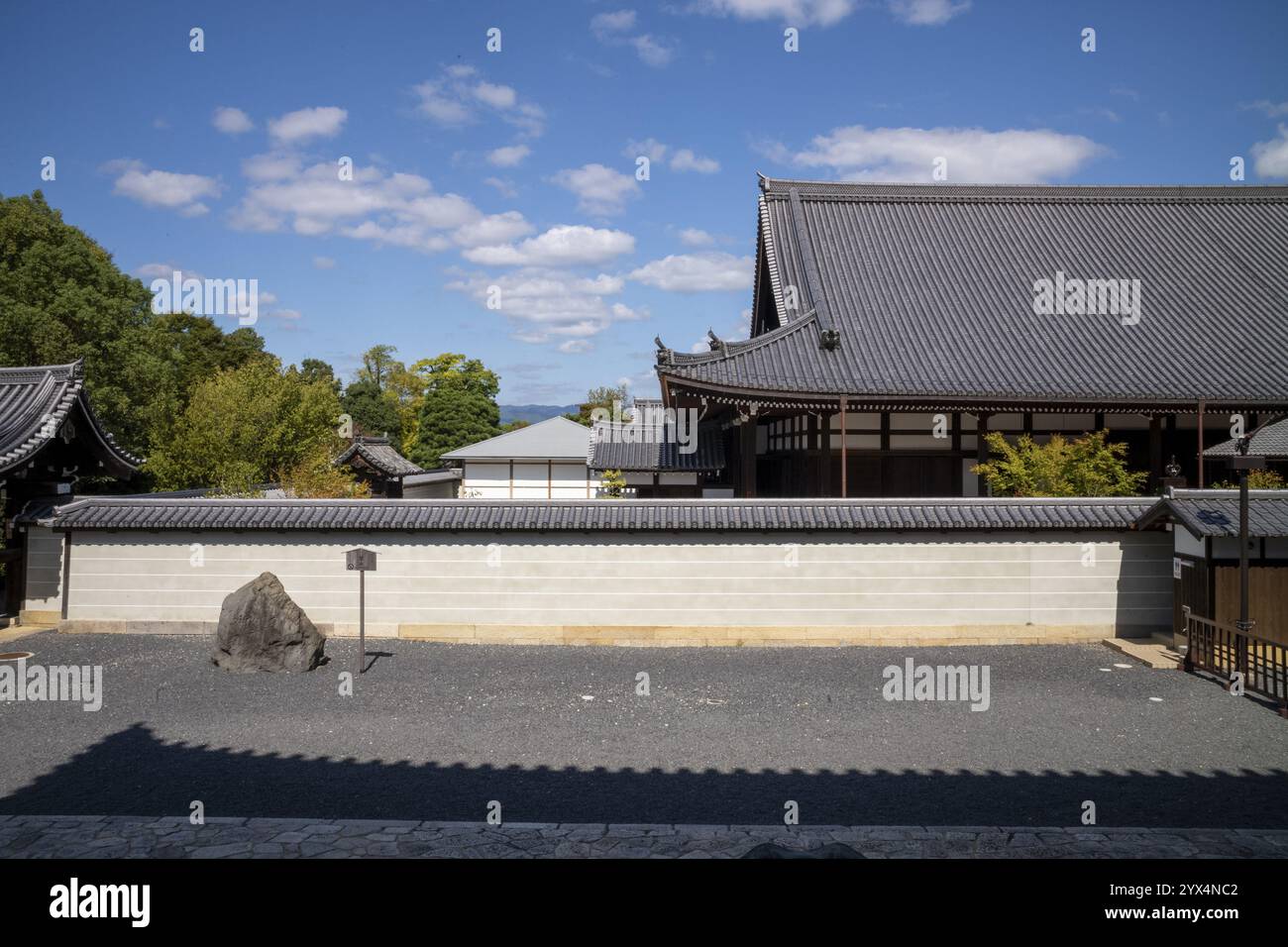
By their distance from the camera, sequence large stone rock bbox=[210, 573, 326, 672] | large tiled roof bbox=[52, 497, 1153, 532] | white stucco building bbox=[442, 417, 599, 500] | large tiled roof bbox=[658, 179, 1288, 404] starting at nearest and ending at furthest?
large stone rock bbox=[210, 573, 326, 672]
large tiled roof bbox=[52, 497, 1153, 532]
large tiled roof bbox=[658, 179, 1288, 404]
white stucco building bbox=[442, 417, 599, 500]

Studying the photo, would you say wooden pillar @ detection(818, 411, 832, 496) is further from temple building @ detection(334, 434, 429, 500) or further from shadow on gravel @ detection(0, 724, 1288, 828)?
temple building @ detection(334, 434, 429, 500)

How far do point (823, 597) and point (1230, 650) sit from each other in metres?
6.57

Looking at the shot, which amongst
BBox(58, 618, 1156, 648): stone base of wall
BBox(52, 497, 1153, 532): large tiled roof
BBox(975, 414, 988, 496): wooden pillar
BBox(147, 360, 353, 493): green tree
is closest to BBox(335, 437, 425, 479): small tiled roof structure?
BBox(147, 360, 353, 493): green tree

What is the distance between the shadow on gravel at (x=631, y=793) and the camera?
8.20m

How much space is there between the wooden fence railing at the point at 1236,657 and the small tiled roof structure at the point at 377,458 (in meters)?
34.3

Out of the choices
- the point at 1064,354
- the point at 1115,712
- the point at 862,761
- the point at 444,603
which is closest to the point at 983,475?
the point at 1064,354

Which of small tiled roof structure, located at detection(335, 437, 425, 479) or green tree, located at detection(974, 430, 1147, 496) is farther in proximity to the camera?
small tiled roof structure, located at detection(335, 437, 425, 479)

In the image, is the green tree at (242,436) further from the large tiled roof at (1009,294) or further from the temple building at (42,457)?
the large tiled roof at (1009,294)

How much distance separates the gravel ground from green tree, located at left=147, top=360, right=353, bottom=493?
10247mm

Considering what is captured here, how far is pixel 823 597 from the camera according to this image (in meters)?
16.0

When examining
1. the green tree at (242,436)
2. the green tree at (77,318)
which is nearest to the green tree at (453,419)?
the green tree at (77,318)

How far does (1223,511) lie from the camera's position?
14.2 m

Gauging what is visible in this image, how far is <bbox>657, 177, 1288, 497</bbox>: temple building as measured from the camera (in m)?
18.3

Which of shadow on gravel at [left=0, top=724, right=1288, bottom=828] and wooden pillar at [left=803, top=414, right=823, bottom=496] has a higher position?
wooden pillar at [left=803, top=414, right=823, bottom=496]
